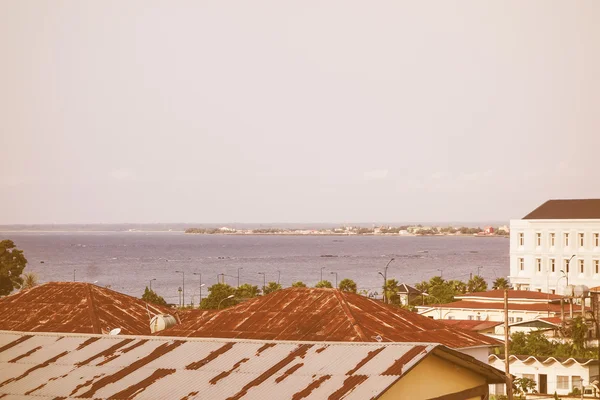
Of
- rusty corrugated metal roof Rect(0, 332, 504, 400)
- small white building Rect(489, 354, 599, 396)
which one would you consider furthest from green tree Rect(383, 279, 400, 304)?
rusty corrugated metal roof Rect(0, 332, 504, 400)

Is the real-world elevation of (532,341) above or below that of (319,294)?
below

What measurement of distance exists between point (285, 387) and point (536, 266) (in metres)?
102

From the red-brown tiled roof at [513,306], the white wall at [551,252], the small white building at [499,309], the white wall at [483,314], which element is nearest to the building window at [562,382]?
the small white building at [499,309]

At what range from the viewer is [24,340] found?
2730cm

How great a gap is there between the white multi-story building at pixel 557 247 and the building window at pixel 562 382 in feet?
183

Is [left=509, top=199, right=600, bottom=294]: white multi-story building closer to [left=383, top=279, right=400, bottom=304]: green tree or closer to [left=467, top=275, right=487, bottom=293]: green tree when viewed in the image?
[left=467, top=275, right=487, bottom=293]: green tree

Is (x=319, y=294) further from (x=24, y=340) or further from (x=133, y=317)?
(x=24, y=340)

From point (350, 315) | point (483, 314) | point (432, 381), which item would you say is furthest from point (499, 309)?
point (432, 381)

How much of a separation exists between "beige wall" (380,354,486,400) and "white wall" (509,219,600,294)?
91.0m

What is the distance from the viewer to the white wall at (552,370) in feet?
184

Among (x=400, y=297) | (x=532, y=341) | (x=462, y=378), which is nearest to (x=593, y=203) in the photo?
(x=400, y=297)

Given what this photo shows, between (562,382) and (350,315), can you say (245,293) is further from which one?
(350,315)

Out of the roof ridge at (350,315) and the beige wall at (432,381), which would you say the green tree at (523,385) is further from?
the beige wall at (432,381)

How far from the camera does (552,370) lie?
5722 cm
